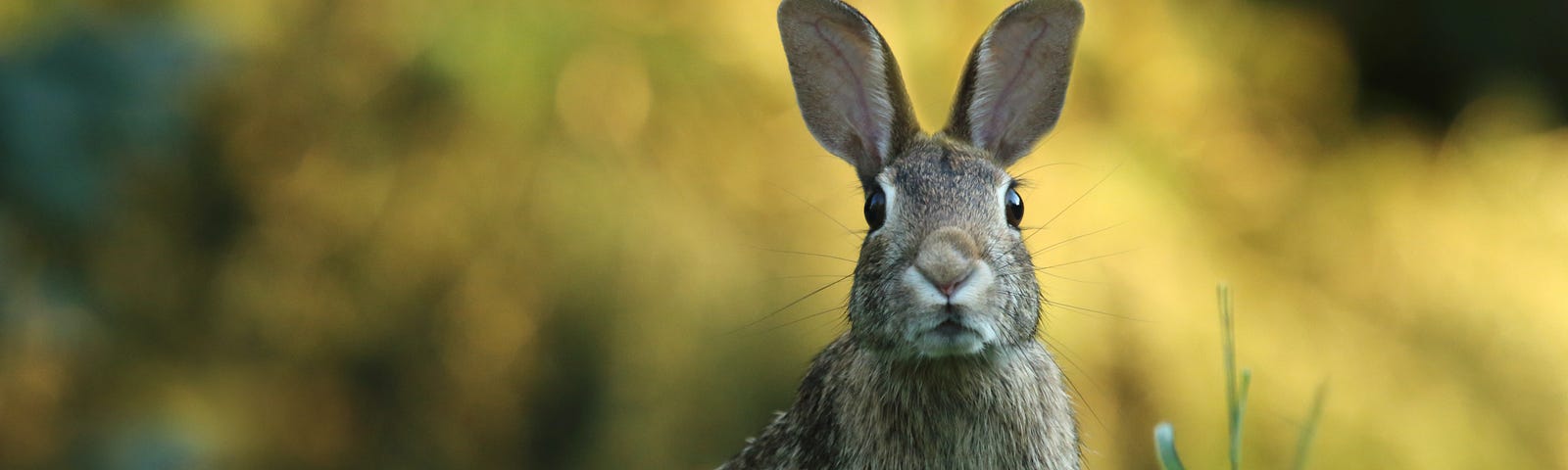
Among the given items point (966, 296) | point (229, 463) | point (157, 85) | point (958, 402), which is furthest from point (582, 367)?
point (966, 296)

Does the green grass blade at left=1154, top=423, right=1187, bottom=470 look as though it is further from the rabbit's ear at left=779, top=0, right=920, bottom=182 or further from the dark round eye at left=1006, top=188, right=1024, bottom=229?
the rabbit's ear at left=779, top=0, right=920, bottom=182

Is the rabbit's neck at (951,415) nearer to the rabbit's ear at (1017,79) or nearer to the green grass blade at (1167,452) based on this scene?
the rabbit's ear at (1017,79)

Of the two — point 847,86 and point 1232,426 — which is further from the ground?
point 847,86

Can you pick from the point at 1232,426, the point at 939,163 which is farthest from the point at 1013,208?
the point at 1232,426

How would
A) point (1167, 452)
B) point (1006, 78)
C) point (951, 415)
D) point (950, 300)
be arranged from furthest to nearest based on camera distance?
point (1006, 78) → point (951, 415) → point (950, 300) → point (1167, 452)

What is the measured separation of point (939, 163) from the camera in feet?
5.98

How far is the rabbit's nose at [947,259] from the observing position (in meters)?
1.58

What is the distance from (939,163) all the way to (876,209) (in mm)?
100

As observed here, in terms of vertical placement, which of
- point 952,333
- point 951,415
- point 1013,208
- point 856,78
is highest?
point 856,78

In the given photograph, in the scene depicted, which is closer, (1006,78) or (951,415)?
(951,415)

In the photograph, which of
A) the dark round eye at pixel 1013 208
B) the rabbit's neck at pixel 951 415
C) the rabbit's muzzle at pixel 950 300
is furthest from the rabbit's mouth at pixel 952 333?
the dark round eye at pixel 1013 208

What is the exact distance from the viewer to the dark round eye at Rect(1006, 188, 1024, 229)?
1836mm

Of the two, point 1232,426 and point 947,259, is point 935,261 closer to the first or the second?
point 947,259

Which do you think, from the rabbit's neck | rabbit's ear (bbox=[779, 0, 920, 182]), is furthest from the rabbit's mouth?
rabbit's ear (bbox=[779, 0, 920, 182])
